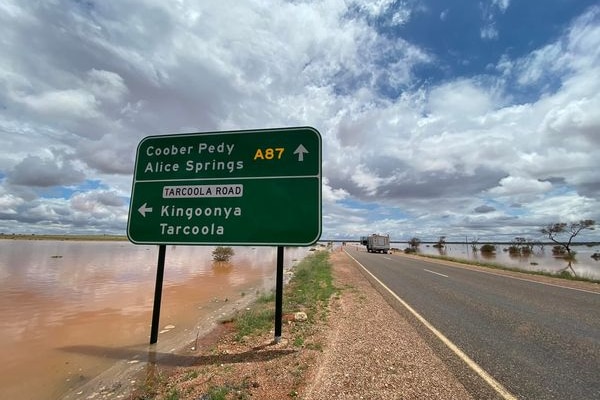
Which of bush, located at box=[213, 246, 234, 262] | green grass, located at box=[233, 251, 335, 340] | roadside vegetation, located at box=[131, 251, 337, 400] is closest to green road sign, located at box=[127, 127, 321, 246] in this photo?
roadside vegetation, located at box=[131, 251, 337, 400]

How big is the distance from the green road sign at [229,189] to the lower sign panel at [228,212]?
2cm

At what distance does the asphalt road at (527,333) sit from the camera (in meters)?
4.43

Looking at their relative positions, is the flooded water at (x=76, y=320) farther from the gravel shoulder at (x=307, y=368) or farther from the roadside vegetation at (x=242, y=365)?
the roadside vegetation at (x=242, y=365)

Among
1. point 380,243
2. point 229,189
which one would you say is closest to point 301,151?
point 229,189

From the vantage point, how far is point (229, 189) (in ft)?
23.4

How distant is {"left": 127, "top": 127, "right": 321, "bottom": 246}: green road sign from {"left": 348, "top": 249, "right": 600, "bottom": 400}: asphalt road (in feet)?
12.2

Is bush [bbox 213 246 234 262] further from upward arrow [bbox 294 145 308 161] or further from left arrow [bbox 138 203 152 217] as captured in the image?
upward arrow [bbox 294 145 308 161]

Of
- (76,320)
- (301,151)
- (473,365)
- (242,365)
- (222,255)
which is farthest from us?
(222,255)

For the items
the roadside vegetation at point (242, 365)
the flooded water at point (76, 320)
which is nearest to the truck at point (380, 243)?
the flooded water at point (76, 320)

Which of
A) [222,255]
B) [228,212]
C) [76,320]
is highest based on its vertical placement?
[228,212]

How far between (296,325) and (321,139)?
464cm

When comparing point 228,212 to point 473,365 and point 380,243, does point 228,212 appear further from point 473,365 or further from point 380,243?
point 380,243

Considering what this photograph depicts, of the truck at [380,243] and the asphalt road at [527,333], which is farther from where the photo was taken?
the truck at [380,243]

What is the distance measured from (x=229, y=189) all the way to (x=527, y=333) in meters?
7.07
